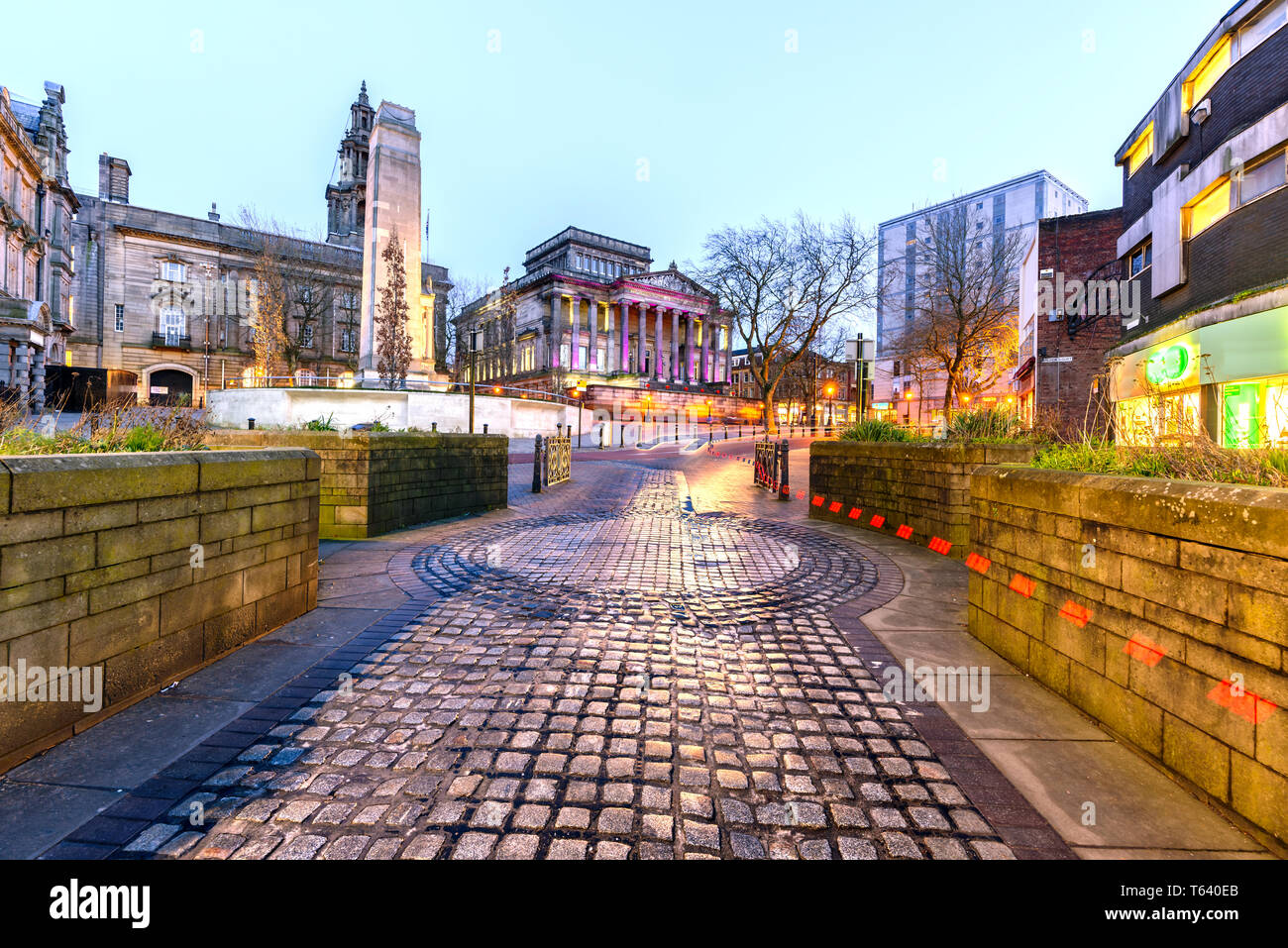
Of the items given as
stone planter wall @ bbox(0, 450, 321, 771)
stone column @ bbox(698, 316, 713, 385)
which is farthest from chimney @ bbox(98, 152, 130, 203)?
stone planter wall @ bbox(0, 450, 321, 771)

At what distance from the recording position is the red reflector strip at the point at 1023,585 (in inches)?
157

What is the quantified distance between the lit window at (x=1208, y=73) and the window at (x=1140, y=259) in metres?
4.44

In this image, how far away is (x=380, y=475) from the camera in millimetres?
8945

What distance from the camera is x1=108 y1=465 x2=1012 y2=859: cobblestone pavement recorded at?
2.27 metres

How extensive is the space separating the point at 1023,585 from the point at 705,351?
72063 mm

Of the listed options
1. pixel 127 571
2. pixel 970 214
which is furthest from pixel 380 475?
pixel 970 214

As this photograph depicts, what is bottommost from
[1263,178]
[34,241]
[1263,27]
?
[1263,178]

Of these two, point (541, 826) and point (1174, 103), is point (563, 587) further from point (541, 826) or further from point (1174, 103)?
point (1174, 103)

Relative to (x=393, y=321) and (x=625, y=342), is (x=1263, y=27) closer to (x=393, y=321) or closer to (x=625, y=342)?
(x=393, y=321)

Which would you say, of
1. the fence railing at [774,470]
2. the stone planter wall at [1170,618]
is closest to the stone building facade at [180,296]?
the fence railing at [774,470]

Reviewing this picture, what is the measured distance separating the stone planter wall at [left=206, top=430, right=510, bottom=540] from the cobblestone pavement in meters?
3.67

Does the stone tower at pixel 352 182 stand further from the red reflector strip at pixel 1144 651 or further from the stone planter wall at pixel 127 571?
the red reflector strip at pixel 1144 651

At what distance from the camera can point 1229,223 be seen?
1552cm

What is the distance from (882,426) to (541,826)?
34.3 feet
